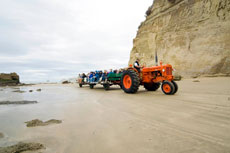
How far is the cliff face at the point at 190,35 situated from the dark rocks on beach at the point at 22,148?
28.2 feet

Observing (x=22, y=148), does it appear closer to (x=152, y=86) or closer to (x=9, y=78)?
(x=152, y=86)

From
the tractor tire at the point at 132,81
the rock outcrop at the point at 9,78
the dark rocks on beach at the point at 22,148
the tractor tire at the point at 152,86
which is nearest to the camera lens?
the dark rocks on beach at the point at 22,148

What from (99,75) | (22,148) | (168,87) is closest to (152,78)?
(168,87)

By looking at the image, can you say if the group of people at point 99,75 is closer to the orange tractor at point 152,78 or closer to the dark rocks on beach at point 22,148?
the orange tractor at point 152,78

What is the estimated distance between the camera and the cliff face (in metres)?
12.3

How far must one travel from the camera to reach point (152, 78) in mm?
5949

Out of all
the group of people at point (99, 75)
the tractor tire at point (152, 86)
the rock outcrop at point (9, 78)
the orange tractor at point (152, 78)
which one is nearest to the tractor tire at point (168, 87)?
the orange tractor at point (152, 78)

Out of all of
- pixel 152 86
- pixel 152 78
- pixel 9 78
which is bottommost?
pixel 152 86

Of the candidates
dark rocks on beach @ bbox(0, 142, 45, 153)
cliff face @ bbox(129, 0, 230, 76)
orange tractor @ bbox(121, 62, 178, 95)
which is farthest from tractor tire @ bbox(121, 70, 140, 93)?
dark rocks on beach @ bbox(0, 142, 45, 153)

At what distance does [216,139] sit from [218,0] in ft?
55.3

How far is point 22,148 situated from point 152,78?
5262 mm

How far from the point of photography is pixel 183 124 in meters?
2.05

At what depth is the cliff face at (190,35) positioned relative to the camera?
40.4 feet

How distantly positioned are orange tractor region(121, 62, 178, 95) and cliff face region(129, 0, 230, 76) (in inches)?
136
